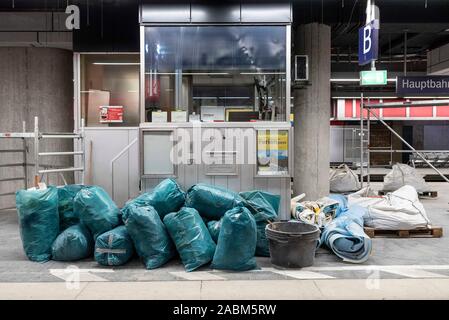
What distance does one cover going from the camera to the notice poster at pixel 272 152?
5.85m

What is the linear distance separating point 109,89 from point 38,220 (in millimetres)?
4299

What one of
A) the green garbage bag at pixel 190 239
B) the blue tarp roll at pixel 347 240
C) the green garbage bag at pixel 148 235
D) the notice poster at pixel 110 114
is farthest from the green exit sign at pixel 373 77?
the green garbage bag at pixel 148 235

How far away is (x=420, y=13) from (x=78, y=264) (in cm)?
766

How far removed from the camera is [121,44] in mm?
7719

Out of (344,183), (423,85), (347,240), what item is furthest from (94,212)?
(423,85)

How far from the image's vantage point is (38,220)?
4.45 meters

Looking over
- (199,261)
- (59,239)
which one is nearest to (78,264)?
(59,239)

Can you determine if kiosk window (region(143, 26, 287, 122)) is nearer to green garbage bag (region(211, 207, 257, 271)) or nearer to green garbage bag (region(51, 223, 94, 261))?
green garbage bag (region(51, 223, 94, 261))

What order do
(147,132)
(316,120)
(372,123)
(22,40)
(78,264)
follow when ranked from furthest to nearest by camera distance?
(372,123) → (22,40) → (316,120) → (147,132) → (78,264)

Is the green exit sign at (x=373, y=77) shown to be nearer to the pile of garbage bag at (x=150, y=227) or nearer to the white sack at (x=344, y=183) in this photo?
the white sack at (x=344, y=183)

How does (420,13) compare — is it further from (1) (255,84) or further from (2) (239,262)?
(2) (239,262)

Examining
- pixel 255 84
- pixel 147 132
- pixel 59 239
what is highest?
pixel 255 84

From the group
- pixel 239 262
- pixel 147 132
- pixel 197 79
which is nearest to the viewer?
pixel 239 262
